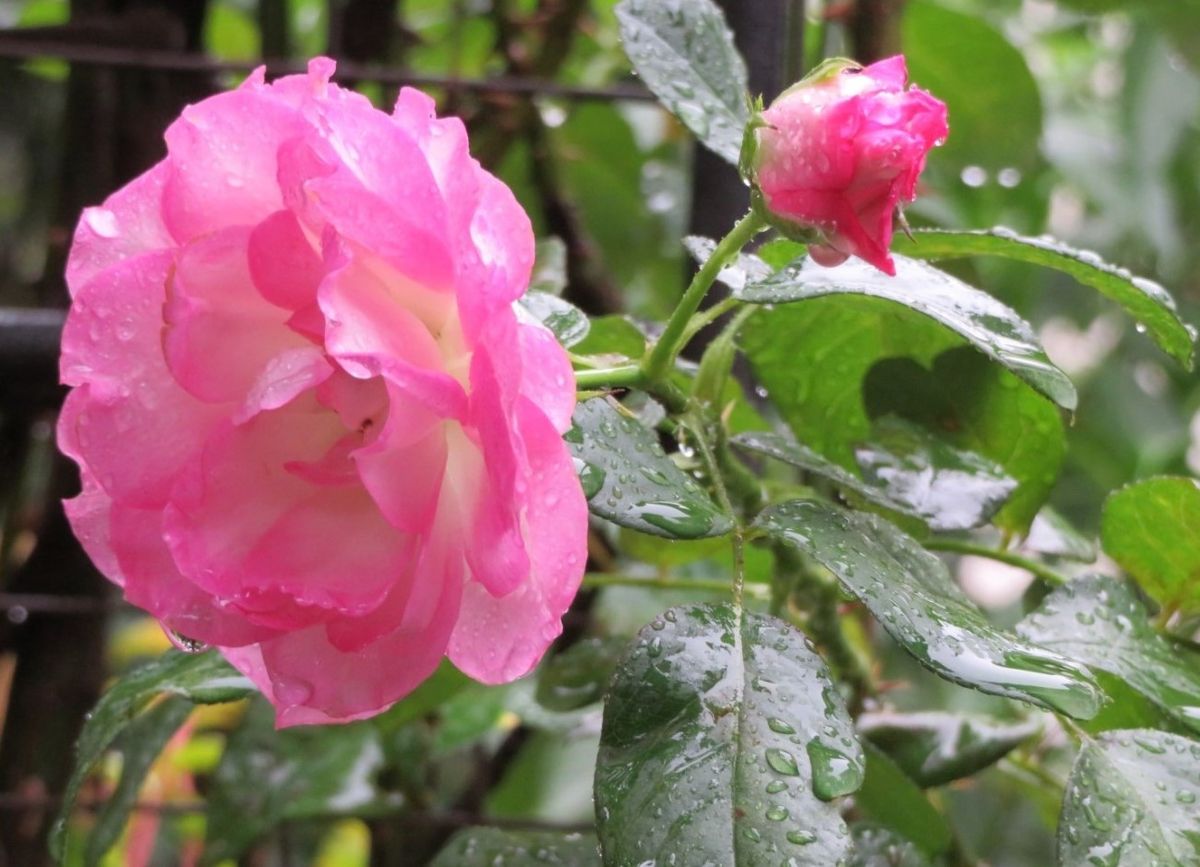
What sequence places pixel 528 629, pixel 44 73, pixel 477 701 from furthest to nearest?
pixel 44 73
pixel 477 701
pixel 528 629

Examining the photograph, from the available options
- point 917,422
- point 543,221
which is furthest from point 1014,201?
point 917,422

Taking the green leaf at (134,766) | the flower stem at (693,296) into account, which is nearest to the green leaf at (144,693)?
the green leaf at (134,766)

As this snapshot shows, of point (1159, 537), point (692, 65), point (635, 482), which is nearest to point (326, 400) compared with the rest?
point (635, 482)

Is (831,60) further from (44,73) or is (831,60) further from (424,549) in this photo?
(44,73)

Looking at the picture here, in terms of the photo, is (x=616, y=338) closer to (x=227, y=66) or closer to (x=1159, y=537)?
(x=1159, y=537)

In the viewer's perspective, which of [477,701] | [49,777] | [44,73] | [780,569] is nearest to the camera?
[780,569]

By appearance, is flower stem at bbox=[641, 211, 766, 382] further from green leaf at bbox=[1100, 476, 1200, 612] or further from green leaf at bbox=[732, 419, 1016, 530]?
green leaf at bbox=[1100, 476, 1200, 612]

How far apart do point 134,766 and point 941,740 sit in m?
0.31

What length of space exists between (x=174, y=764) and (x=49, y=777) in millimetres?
249

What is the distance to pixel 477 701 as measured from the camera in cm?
62

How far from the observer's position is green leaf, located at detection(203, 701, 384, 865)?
0.57 metres

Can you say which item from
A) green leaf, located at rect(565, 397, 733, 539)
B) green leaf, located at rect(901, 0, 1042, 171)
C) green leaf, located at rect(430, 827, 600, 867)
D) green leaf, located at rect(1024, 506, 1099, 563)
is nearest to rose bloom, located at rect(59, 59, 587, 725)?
green leaf, located at rect(565, 397, 733, 539)

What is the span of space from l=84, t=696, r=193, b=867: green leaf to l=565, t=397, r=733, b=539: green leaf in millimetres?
248

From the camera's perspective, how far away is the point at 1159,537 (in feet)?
1.39
